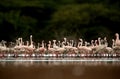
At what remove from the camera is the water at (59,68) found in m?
8.73

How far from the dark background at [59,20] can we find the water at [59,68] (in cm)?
390

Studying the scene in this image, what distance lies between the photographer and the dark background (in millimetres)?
15547

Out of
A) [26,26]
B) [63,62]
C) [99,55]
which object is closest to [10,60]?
[63,62]

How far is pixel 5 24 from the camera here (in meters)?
15.8

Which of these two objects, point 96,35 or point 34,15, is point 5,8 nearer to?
point 34,15

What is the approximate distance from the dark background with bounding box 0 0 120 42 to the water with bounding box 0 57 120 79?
12.8 feet

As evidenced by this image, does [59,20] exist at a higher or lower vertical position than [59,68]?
higher

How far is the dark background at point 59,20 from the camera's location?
1555 cm

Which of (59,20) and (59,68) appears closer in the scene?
(59,68)

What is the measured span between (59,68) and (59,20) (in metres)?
5.89

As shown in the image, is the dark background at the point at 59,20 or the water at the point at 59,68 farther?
the dark background at the point at 59,20

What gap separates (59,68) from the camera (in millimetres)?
9805

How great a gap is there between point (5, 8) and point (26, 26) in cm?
93

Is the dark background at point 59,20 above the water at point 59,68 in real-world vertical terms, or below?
above
